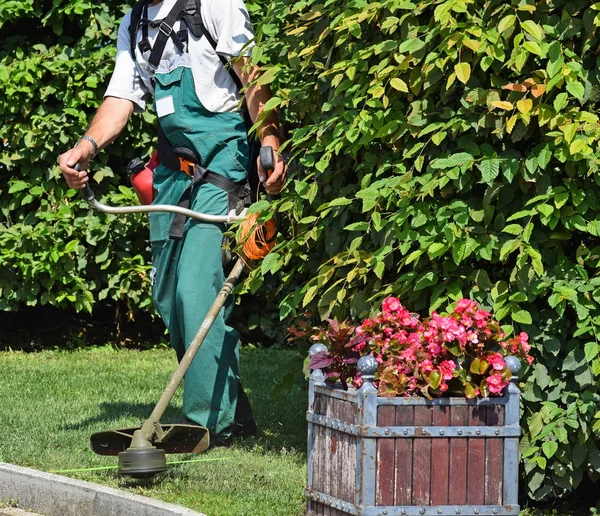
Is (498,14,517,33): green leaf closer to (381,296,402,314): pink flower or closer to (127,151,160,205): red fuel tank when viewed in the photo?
(381,296,402,314): pink flower

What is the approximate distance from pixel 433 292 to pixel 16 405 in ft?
10.1

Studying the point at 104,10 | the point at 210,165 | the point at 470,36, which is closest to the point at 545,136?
the point at 470,36

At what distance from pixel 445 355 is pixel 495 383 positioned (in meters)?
0.18

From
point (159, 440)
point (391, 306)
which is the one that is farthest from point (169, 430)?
point (391, 306)

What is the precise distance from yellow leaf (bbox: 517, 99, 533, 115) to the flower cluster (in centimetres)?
70

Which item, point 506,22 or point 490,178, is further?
point 490,178

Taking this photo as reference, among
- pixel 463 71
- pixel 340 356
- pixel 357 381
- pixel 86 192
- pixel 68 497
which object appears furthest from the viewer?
pixel 86 192

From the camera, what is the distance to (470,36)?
399cm

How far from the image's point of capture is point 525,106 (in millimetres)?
3896

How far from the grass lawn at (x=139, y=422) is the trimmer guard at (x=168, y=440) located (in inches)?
4.6

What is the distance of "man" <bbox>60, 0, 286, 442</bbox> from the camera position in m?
5.27

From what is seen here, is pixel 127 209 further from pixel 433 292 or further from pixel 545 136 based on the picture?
pixel 545 136

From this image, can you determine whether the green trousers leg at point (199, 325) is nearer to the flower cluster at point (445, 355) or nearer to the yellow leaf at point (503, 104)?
the flower cluster at point (445, 355)

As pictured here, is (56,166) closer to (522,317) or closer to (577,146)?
(522,317)
